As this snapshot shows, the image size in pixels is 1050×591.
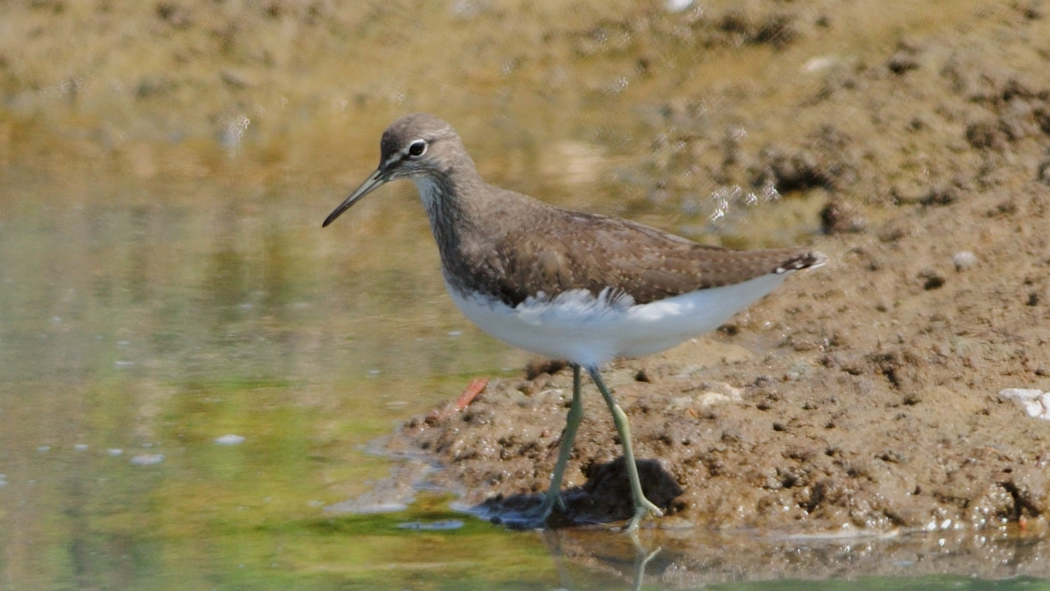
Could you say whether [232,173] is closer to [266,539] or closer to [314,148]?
[314,148]

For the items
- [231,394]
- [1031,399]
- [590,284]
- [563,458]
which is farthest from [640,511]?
[231,394]

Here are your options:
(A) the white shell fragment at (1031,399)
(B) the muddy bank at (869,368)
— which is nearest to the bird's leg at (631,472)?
(B) the muddy bank at (869,368)

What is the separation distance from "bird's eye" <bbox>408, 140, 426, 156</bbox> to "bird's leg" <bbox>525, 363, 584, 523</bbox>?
1155 millimetres

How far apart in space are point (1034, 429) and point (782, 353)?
1.65 metres

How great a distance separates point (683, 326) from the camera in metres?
5.57

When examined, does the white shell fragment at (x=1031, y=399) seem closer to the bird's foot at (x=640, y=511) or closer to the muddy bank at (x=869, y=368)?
the muddy bank at (x=869, y=368)

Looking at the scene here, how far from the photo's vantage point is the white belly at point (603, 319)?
5.47 meters

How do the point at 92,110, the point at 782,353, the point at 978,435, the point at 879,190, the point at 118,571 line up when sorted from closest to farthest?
1. the point at 118,571
2. the point at 978,435
3. the point at 782,353
4. the point at 879,190
5. the point at 92,110

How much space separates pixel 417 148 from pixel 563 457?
1470 millimetres

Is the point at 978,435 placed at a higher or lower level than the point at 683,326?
lower

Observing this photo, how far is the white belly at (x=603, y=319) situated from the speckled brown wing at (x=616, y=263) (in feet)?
0.14

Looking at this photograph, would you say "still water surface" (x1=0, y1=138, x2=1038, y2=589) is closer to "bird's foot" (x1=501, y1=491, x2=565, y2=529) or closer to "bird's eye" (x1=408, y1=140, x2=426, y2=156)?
"bird's foot" (x1=501, y1=491, x2=565, y2=529)

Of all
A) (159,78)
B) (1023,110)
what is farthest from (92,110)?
(1023,110)

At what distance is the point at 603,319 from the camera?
5.48 meters
